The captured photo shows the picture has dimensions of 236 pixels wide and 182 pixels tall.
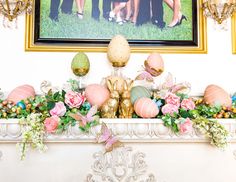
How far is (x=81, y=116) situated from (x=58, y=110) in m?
0.09

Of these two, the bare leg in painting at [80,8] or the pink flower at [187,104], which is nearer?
the pink flower at [187,104]

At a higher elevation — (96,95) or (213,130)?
(96,95)

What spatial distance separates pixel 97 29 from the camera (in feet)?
5.01

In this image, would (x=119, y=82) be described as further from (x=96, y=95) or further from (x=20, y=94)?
(x=20, y=94)

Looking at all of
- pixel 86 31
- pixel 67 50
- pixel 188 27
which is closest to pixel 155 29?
pixel 188 27

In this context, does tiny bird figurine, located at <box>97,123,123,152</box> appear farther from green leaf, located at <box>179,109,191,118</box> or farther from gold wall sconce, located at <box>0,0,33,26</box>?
gold wall sconce, located at <box>0,0,33,26</box>

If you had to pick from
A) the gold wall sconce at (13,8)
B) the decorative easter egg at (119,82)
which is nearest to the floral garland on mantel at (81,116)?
the decorative easter egg at (119,82)

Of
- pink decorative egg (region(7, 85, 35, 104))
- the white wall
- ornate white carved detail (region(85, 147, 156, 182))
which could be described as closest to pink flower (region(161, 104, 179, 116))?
ornate white carved detail (region(85, 147, 156, 182))

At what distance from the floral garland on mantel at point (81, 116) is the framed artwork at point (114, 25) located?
1.12ft

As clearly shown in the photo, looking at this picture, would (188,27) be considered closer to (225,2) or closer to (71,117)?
(225,2)

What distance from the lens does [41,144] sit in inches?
45.9

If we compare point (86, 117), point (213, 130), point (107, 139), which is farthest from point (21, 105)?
point (213, 130)

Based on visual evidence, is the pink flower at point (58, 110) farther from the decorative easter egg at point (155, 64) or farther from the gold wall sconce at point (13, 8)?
the gold wall sconce at point (13, 8)

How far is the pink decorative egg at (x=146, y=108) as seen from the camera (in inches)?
48.3
